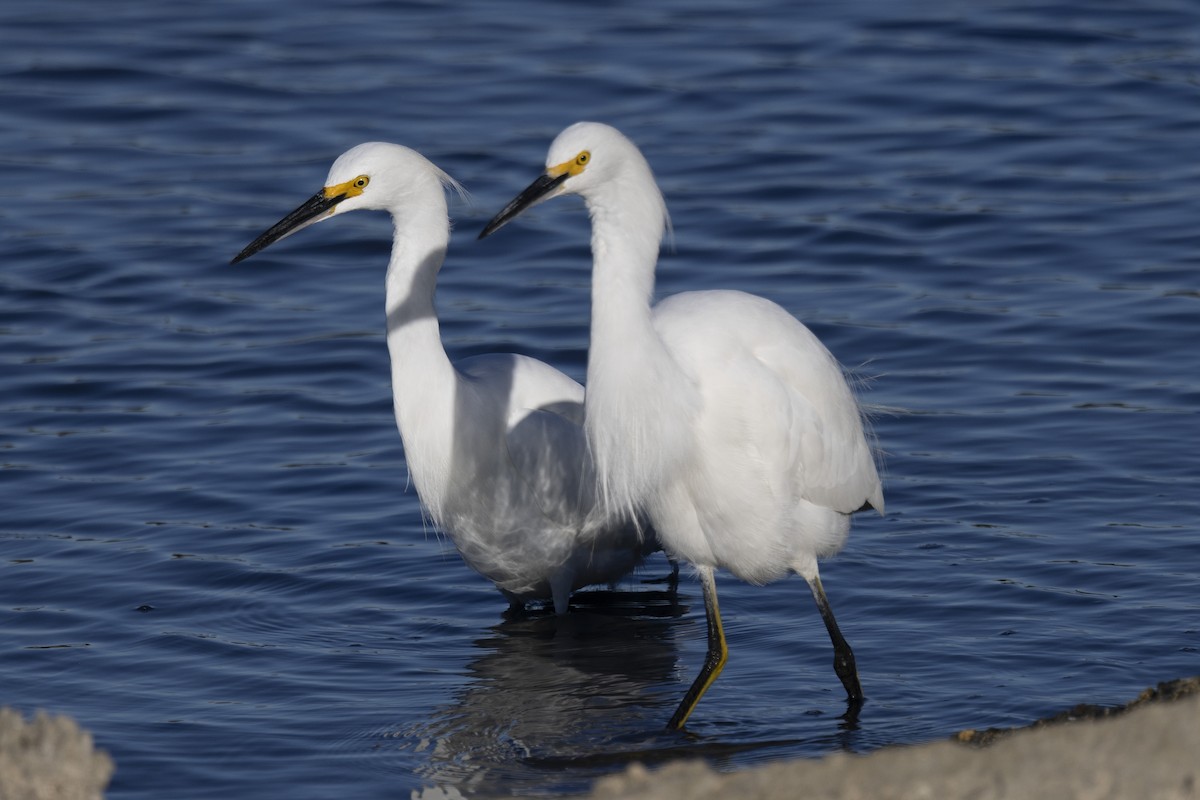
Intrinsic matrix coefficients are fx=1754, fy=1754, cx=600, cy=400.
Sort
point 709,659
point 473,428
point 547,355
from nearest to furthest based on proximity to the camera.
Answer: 1. point 709,659
2. point 473,428
3. point 547,355

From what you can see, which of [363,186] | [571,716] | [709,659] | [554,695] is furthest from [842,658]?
[363,186]

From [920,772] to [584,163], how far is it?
9.45 feet

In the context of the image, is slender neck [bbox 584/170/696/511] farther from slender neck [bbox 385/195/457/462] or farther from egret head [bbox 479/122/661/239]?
slender neck [bbox 385/195/457/462]

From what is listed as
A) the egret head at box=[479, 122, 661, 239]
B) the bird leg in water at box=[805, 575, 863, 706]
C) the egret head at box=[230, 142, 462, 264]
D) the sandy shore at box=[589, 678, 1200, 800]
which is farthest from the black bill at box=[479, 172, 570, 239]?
the sandy shore at box=[589, 678, 1200, 800]

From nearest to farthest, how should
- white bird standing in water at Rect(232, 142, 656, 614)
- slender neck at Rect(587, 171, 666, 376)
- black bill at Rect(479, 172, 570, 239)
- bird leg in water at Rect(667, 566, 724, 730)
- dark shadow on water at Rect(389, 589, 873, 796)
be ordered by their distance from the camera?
slender neck at Rect(587, 171, 666, 376) < black bill at Rect(479, 172, 570, 239) < dark shadow on water at Rect(389, 589, 873, 796) < bird leg in water at Rect(667, 566, 724, 730) < white bird standing in water at Rect(232, 142, 656, 614)

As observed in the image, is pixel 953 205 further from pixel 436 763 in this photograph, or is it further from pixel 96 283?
pixel 436 763

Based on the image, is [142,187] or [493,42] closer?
[142,187]

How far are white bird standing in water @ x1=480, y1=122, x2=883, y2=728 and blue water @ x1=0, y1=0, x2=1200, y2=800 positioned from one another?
2.22ft

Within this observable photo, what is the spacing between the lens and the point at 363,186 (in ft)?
23.7

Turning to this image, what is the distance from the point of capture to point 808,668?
7004mm

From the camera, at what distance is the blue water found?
6.75 meters

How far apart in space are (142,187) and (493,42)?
156 inches

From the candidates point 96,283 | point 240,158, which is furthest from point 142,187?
point 96,283

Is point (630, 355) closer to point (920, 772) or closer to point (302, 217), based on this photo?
point (302, 217)
